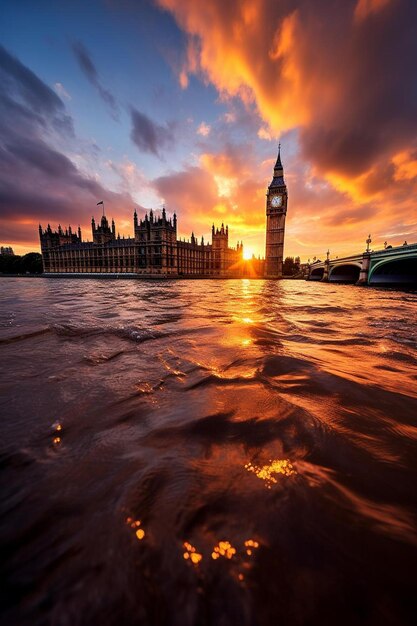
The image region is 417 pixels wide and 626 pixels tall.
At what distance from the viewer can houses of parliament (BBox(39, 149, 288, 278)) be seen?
57.2m

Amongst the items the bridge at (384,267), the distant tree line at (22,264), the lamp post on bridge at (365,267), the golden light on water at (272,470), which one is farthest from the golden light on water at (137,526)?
Answer: the distant tree line at (22,264)

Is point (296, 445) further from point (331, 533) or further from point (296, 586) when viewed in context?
point (296, 586)

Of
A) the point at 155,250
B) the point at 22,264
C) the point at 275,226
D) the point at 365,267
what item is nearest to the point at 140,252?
the point at 155,250

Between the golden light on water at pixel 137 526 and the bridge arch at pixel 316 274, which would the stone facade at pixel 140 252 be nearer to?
the bridge arch at pixel 316 274

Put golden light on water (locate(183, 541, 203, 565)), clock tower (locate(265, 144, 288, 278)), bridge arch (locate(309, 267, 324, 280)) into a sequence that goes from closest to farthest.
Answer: golden light on water (locate(183, 541, 203, 565)) < bridge arch (locate(309, 267, 324, 280)) < clock tower (locate(265, 144, 288, 278))

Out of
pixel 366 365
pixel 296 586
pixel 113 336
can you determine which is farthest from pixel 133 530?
pixel 113 336

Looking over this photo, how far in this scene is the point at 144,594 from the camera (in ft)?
3.11

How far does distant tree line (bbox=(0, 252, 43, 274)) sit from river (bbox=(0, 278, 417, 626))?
94113 mm

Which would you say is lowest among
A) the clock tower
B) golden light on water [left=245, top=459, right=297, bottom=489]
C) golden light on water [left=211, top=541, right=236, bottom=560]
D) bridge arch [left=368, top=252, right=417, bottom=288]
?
golden light on water [left=211, top=541, right=236, bottom=560]

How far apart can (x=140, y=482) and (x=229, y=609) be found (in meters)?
0.72

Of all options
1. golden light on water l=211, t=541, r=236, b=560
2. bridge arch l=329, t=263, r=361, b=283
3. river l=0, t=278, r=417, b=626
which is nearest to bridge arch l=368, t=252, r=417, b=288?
bridge arch l=329, t=263, r=361, b=283

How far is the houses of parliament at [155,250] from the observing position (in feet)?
188

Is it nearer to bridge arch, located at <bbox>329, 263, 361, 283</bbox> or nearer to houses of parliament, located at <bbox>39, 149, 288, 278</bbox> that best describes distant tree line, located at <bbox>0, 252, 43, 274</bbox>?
houses of parliament, located at <bbox>39, 149, 288, 278</bbox>

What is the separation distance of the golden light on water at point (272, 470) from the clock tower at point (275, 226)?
70580 millimetres
